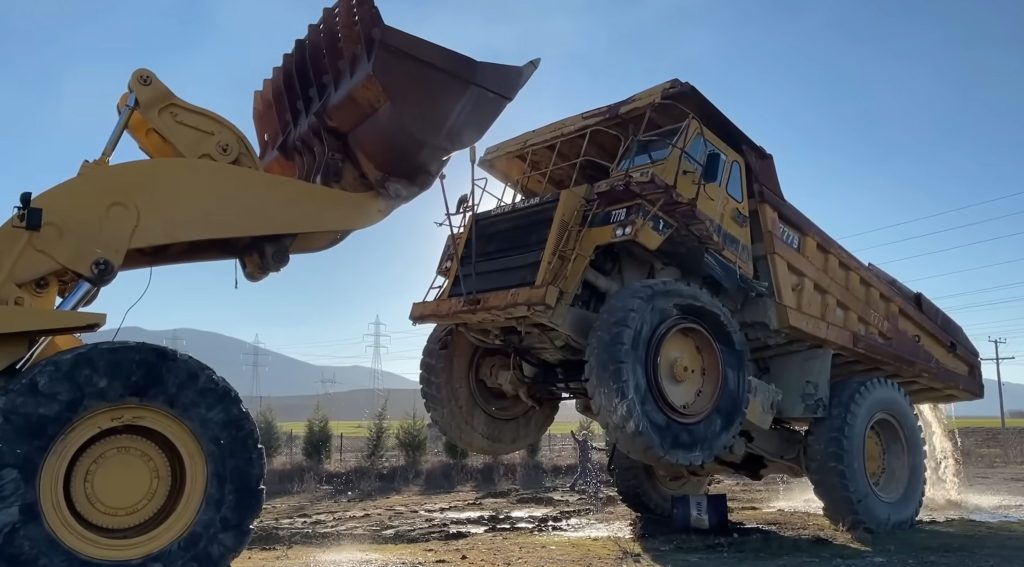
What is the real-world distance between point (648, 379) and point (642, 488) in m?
4.33

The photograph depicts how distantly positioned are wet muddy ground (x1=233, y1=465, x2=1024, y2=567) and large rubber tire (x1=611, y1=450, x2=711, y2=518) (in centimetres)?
31

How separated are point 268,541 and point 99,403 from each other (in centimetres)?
619

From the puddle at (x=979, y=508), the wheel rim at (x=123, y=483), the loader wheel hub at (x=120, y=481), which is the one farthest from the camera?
the puddle at (x=979, y=508)

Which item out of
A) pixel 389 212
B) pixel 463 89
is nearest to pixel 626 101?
pixel 463 89

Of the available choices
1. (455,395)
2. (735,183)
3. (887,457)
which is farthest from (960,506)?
(455,395)

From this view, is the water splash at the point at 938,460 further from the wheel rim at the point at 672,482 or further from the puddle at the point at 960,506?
the wheel rim at the point at 672,482

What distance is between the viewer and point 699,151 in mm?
7828

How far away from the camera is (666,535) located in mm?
9039

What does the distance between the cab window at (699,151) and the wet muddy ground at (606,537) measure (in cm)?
363

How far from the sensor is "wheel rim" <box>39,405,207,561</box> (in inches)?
168

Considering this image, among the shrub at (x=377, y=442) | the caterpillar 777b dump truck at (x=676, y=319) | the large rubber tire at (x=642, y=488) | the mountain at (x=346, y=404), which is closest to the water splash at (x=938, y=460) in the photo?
the caterpillar 777b dump truck at (x=676, y=319)

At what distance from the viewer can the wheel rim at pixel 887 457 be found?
945 cm

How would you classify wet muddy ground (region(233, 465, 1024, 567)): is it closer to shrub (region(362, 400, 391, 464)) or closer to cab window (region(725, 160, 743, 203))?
cab window (region(725, 160, 743, 203))

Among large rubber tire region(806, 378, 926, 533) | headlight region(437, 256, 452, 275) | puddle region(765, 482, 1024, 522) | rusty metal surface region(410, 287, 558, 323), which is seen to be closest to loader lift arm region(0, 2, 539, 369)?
rusty metal surface region(410, 287, 558, 323)
